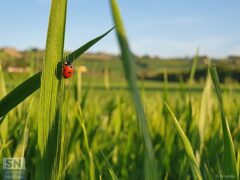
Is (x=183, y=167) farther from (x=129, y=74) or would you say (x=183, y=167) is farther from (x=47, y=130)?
(x=129, y=74)

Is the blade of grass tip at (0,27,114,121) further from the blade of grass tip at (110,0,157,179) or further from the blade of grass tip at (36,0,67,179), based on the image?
the blade of grass tip at (110,0,157,179)

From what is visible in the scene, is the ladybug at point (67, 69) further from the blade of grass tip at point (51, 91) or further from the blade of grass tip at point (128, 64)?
the blade of grass tip at point (128, 64)

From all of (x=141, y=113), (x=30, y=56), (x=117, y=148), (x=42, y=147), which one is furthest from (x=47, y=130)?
(x=30, y=56)

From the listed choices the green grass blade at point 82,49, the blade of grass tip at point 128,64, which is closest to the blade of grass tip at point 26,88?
the green grass blade at point 82,49

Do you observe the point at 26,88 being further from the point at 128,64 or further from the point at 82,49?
the point at 128,64

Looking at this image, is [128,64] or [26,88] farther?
[26,88]

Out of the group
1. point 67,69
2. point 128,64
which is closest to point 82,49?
point 67,69

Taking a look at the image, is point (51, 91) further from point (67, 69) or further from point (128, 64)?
point (128, 64)
